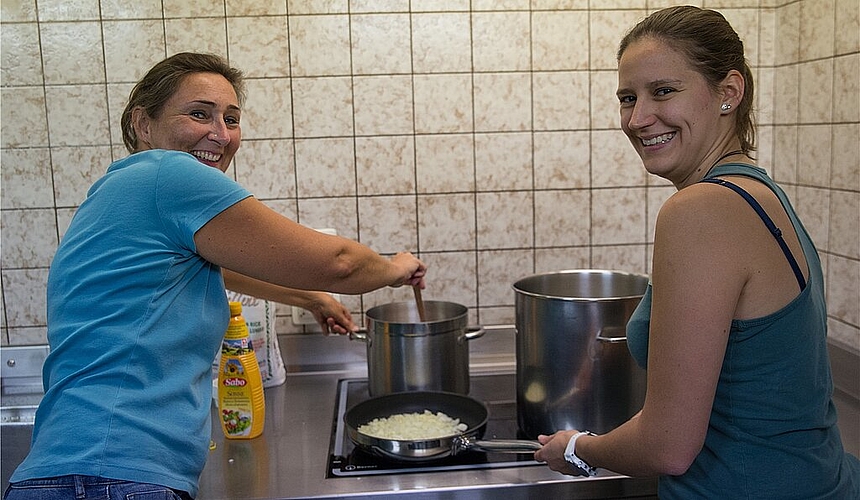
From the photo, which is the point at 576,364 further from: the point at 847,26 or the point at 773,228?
the point at 847,26

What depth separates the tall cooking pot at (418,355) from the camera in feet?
5.01

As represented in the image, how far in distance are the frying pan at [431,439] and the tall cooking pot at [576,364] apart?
0.11 m

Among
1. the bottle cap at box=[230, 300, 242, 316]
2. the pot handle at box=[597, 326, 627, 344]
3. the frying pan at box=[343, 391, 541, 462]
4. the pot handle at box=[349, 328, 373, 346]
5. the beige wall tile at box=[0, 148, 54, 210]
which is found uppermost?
the beige wall tile at box=[0, 148, 54, 210]

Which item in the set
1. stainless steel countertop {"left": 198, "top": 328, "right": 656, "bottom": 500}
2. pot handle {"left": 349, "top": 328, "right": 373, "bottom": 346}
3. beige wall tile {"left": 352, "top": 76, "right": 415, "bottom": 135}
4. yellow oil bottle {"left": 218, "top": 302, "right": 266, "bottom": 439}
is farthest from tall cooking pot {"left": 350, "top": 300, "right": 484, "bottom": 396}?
beige wall tile {"left": 352, "top": 76, "right": 415, "bottom": 135}

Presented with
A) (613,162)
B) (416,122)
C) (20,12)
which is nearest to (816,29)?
(613,162)

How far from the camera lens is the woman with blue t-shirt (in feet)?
3.27

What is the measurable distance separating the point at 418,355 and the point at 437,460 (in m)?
0.26

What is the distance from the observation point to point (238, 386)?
4.70 ft

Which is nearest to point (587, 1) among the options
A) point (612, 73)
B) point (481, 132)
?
point (612, 73)

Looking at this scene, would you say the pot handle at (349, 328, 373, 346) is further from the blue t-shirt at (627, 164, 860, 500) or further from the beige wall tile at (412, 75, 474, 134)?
the blue t-shirt at (627, 164, 860, 500)

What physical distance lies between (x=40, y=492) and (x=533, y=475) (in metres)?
0.71

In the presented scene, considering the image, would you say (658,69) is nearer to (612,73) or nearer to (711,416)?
(711,416)

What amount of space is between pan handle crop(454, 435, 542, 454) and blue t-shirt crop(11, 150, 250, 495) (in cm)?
43

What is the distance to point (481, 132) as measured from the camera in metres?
1.83
